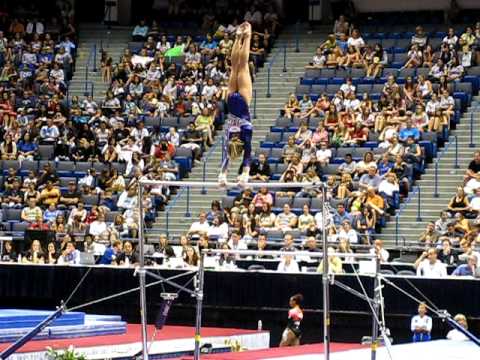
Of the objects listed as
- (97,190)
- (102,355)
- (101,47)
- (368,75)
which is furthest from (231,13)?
(102,355)

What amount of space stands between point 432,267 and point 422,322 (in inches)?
36.4

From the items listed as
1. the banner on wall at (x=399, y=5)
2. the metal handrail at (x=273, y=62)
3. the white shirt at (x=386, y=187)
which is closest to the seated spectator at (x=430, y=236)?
the white shirt at (x=386, y=187)

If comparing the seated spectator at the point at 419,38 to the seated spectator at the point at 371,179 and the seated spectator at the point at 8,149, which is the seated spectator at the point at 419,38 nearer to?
the seated spectator at the point at 371,179

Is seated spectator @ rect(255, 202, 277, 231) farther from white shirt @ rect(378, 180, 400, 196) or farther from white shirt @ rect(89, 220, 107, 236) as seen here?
white shirt @ rect(89, 220, 107, 236)

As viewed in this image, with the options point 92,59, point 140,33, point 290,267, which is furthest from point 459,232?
point 92,59

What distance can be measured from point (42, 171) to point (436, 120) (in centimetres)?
811

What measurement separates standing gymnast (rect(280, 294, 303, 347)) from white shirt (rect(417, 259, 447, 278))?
1929mm

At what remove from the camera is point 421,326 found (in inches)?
757

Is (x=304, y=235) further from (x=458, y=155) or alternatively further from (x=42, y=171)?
(x=42, y=171)

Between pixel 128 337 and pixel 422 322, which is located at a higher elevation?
pixel 422 322

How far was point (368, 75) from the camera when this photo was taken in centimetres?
2656

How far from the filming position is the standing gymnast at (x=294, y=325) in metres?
19.0

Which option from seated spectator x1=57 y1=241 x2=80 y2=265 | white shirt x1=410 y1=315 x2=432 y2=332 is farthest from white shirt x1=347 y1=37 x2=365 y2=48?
white shirt x1=410 y1=315 x2=432 y2=332

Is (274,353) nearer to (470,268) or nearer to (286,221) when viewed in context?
(470,268)
